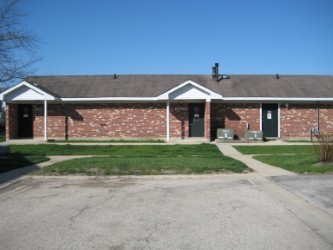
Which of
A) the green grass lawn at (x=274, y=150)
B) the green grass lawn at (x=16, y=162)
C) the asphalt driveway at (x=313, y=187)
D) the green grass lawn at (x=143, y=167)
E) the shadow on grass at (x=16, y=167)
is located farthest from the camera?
the green grass lawn at (x=274, y=150)

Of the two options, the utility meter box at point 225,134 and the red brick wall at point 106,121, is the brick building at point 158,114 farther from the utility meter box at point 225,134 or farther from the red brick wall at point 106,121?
the utility meter box at point 225,134

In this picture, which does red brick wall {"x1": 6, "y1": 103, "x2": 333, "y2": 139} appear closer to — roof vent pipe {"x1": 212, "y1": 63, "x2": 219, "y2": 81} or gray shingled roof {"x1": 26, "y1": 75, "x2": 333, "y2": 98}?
gray shingled roof {"x1": 26, "y1": 75, "x2": 333, "y2": 98}

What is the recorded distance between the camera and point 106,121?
25062mm

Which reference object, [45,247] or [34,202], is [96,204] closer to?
[34,202]

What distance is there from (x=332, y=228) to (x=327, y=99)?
20.2 metres

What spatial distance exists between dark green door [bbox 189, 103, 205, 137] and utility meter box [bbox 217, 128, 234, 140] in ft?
5.86

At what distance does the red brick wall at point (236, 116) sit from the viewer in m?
24.9

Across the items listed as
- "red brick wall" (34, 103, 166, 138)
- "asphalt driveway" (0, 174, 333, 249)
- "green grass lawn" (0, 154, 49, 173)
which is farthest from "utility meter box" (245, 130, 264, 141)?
"asphalt driveway" (0, 174, 333, 249)

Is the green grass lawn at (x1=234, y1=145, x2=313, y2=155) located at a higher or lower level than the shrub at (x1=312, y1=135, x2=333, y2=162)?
lower

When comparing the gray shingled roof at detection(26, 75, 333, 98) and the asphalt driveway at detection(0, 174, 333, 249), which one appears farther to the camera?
the gray shingled roof at detection(26, 75, 333, 98)

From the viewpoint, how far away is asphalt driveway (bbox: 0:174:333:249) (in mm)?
5352

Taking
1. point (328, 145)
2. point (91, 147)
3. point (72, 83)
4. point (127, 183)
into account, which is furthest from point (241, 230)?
point (72, 83)

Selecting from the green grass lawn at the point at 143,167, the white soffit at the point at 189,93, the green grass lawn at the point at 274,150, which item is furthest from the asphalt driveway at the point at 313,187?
the white soffit at the point at 189,93

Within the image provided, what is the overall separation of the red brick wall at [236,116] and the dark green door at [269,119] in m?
0.46
